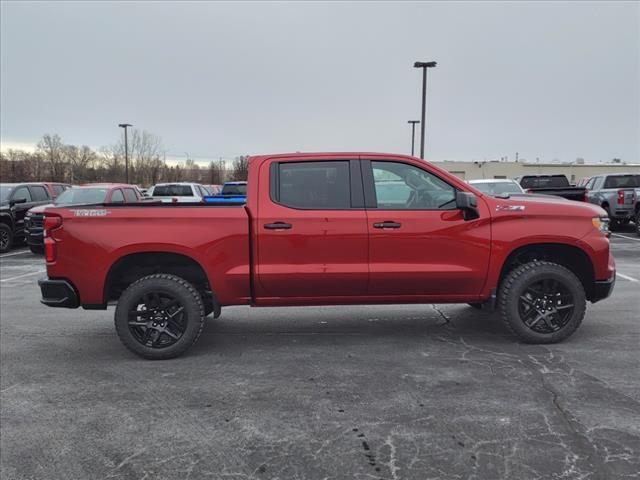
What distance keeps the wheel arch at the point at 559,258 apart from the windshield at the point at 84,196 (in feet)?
37.5

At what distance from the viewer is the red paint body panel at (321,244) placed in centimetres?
509

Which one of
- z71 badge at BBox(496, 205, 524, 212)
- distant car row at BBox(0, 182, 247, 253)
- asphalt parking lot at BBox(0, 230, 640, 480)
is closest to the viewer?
asphalt parking lot at BBox(0, 230, 640, 480)

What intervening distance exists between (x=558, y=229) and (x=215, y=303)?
3.41 metres

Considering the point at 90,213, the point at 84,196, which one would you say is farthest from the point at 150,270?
the point at 84,196

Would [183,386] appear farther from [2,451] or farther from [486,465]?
[486,465]

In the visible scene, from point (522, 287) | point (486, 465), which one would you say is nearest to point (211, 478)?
point (486, 465)

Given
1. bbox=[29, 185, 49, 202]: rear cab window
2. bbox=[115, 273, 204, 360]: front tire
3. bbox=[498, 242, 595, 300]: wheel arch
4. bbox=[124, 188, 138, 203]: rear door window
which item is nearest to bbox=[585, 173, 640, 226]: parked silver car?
bbox=[498, 242, 595, 300]: wheel arch

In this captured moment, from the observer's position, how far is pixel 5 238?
48.5ft

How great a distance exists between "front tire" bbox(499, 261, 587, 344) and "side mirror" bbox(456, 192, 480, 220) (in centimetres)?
73

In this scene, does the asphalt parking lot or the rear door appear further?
the rear door

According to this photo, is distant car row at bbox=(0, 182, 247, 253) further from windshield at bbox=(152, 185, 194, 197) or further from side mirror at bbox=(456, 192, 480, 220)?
side mirror at bbox=(456, 192, 480, 220)

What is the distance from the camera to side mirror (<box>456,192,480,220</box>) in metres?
5.01

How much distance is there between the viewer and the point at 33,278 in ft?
34.0

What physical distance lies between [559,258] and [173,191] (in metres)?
16.9
